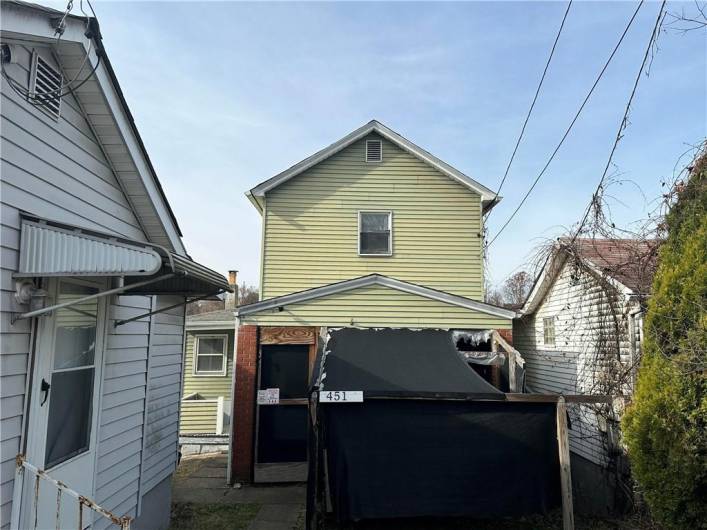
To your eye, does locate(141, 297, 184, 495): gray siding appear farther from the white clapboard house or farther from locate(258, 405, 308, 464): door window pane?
the white clapboard house

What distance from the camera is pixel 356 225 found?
39.0ft

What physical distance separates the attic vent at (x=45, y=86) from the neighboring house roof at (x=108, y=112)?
167 mm

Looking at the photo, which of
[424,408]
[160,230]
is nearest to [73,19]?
[160,230]

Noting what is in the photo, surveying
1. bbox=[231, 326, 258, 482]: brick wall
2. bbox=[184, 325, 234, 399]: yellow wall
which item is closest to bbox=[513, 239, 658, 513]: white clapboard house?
bbox=[231, 326, 258, 482]: brick wall

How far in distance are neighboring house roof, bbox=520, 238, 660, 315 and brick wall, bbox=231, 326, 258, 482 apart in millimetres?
6552

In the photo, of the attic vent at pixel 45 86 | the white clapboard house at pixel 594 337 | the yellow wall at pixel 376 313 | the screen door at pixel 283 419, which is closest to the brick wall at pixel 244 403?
the screen door at pixel 283 419

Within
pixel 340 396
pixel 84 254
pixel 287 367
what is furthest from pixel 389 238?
pixel 84 254

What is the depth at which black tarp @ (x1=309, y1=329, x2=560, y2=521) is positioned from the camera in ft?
19.1

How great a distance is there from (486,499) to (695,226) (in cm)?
384

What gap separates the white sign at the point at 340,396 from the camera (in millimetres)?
5738

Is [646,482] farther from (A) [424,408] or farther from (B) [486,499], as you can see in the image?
(A) [424,408]

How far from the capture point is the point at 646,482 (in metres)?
5.11

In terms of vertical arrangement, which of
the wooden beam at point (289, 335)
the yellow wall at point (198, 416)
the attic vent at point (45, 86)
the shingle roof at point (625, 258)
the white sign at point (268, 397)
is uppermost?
the attic vent at point (45, 86)

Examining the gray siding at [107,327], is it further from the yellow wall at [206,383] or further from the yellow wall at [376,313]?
the yellow wall at [206,383]
